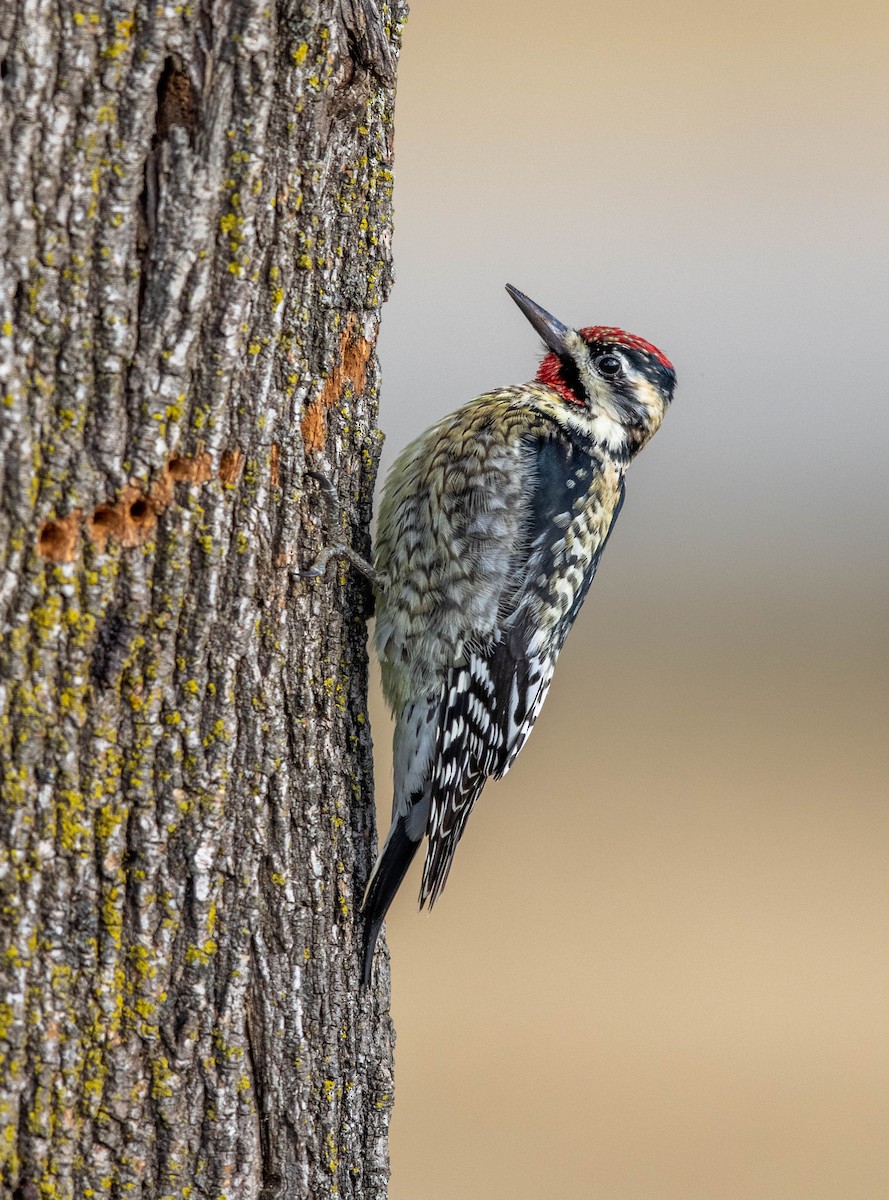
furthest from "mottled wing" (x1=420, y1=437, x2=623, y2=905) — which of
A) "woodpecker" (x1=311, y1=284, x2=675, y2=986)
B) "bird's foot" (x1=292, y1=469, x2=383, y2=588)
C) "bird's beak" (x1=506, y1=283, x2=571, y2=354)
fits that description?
"bird's foot" (x1=292, y1=469, x2=383, y2=588)

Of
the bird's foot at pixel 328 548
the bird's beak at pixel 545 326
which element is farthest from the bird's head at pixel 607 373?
the bird's foot at pixel 328 548

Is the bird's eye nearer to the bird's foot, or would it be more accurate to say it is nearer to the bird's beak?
the bird's beak

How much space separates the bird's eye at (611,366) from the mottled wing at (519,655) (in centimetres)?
31

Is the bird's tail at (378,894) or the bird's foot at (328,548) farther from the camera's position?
the bird's tail at (378,894)

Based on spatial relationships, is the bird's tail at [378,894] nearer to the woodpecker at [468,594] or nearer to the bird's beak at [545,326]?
the woodpecker at [468,594]

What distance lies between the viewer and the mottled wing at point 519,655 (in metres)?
2.96

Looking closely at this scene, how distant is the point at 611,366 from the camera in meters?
3.44

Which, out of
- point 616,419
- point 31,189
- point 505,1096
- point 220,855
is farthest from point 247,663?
point 505,1096

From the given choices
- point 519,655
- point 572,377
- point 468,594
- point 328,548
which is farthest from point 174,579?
point 572,377

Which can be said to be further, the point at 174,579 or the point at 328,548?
the point at 328,548

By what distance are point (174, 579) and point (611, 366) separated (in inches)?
71.7

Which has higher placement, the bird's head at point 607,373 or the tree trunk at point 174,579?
the bird's head at point 607,373

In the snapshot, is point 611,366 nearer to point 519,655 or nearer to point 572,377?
point 572,377

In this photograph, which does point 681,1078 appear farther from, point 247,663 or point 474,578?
point 247,663
